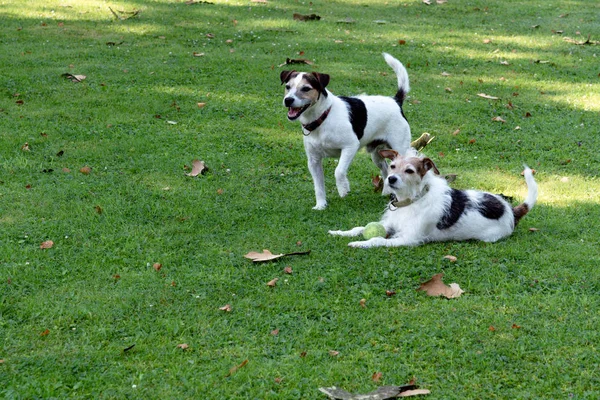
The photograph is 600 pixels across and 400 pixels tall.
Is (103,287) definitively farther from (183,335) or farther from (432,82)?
(432,82)

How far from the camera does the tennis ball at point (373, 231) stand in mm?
6781

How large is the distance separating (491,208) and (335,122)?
73.2 inches

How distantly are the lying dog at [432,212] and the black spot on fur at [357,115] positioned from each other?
38.2 inches

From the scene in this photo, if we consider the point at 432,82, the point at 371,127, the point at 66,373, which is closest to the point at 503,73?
the point at 432,82

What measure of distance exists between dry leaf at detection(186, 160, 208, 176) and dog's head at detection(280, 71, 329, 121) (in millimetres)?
1722

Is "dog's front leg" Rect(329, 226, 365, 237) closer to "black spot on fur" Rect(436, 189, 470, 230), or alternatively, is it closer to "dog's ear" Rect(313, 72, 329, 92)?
"black spot on fur" Rect(436, 189, 470, 230)

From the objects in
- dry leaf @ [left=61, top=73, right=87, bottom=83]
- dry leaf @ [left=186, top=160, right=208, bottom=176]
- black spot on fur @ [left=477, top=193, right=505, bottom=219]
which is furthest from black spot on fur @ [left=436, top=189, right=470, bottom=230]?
dry leaf @ [left=61, top=73, right=87, bottom=83]

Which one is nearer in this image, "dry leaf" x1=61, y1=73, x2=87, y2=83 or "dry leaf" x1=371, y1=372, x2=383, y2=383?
"dry leaf" x1=371, y1=372, x2=383, y2=383

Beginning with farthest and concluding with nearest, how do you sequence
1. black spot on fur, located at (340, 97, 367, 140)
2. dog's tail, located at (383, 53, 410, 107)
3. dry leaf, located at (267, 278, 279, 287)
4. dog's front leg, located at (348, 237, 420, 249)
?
dog's tail, located at (383, 53, 410, 107) → black spot on fur, located at (340, 97, 367, 140) → dog's front leg, located at (348, 237, 420, 249) → dry leaf, located at (267, 278, 279, 287)

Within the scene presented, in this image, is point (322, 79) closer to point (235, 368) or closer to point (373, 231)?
point (373, 231)

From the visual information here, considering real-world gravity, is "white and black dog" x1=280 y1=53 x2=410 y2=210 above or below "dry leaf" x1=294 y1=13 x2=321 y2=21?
above

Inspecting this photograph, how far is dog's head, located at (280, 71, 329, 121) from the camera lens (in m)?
7.40

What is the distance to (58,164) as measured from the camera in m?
8.88

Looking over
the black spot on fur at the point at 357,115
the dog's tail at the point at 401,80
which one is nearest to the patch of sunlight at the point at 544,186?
the dog's tail at the point at 401,80
